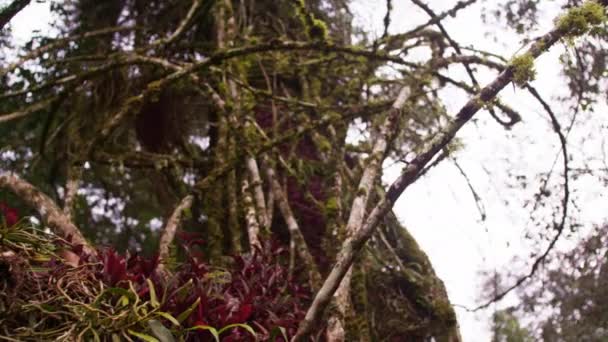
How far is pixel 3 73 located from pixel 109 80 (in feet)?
2.92

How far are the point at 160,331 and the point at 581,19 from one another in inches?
57.9

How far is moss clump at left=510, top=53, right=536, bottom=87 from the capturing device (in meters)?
1.72

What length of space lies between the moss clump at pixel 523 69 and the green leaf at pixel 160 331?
1.22 m

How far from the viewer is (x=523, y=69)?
1.72m

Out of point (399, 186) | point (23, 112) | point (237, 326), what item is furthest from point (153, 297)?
point (23, 112)

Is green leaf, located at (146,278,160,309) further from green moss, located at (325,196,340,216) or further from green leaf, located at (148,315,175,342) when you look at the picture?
green moss, located at (325,196,340,216)

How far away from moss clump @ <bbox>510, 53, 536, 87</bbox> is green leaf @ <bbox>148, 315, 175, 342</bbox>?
4.01ft

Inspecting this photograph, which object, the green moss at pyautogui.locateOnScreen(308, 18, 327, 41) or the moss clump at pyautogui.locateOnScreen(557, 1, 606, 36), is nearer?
the moss clump at pyautogui.locateOnScreen(557, 1, 606, 36)

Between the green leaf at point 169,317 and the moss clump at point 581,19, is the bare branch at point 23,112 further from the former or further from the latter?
the moss clump at point 581,19

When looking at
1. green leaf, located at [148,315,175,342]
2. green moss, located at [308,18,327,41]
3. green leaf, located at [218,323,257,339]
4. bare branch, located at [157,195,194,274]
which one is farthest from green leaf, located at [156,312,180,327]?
green moss, located at [308,18,327,41]

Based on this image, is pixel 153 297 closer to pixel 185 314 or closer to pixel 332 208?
pixel 185 314

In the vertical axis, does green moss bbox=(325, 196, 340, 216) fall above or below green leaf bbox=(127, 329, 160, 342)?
above

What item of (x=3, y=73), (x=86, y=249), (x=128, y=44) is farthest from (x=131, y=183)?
(x=86, y=249)

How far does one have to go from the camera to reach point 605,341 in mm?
2992
